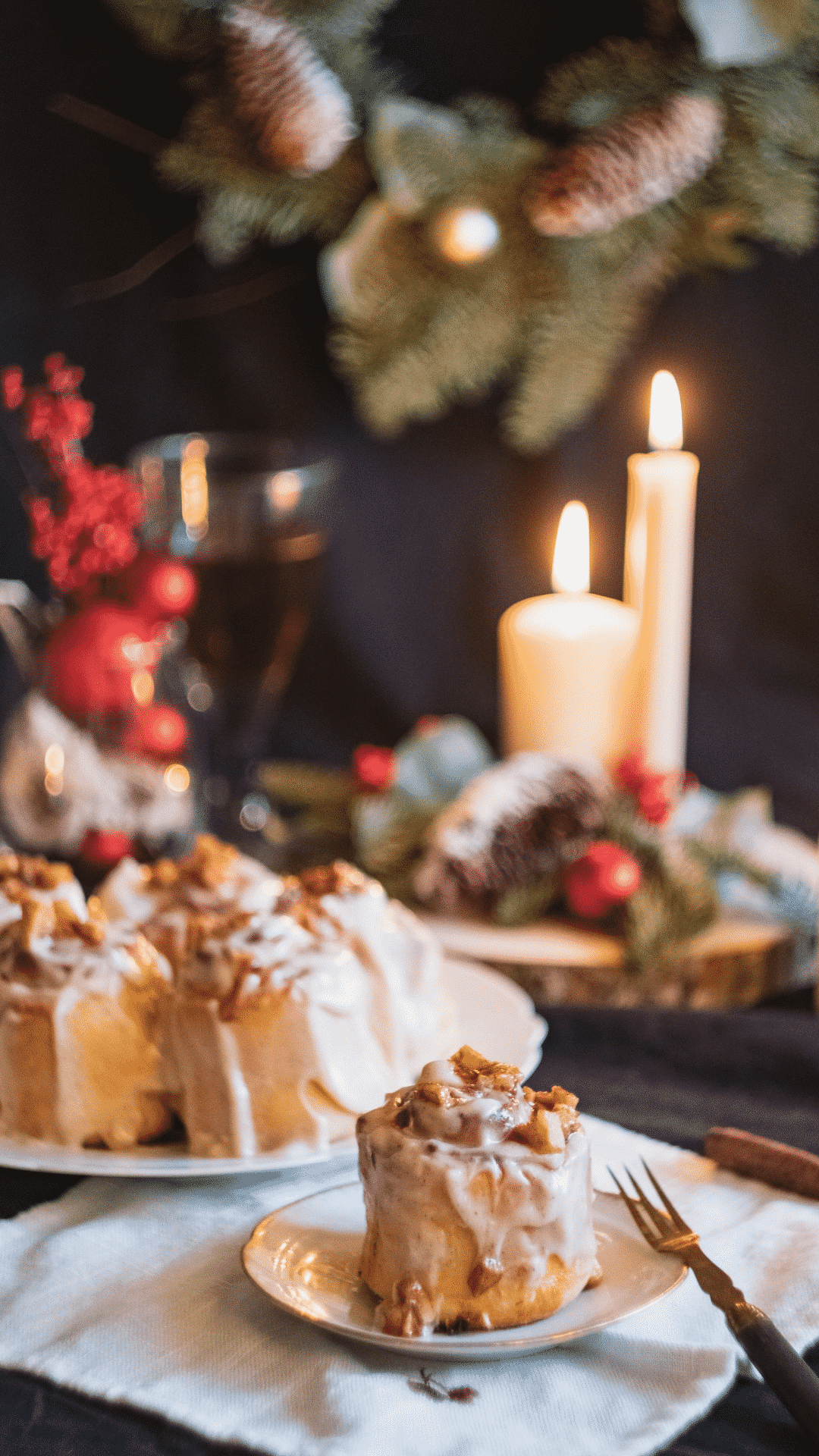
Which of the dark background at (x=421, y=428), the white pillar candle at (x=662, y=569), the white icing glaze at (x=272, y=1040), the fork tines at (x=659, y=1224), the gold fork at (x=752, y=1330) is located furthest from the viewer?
the dark background at (x=421, y=428)

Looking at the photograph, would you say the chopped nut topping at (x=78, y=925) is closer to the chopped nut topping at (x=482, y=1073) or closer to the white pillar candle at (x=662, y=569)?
the chopped nut topping at (x=482, y=1073)

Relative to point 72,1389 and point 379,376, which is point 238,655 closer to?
point 379,376

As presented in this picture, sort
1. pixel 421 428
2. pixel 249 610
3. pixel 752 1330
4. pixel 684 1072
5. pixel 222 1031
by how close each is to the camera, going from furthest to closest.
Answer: pixel 421 428 → pixel 249 610 → pixel 684 1072 → pixel 222 1031 → pixel 752 1330

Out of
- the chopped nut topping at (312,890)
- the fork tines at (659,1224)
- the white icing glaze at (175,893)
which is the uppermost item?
the chopped nut topping at (312,890)

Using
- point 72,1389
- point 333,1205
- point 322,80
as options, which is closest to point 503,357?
point 322,80

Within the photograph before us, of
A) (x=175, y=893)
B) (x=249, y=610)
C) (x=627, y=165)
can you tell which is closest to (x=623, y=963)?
(x=175, y=893)

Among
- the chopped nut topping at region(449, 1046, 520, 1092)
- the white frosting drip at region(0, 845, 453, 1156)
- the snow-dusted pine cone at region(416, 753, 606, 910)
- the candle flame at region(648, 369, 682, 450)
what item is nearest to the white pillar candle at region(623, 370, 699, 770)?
the candle flame at region(648, 369, 682, 450)

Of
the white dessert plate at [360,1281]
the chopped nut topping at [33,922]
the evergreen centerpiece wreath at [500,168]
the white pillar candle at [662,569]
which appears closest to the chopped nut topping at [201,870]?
the chopped nut topping at [33,922]

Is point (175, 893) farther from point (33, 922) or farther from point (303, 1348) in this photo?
point (303, 1348)
